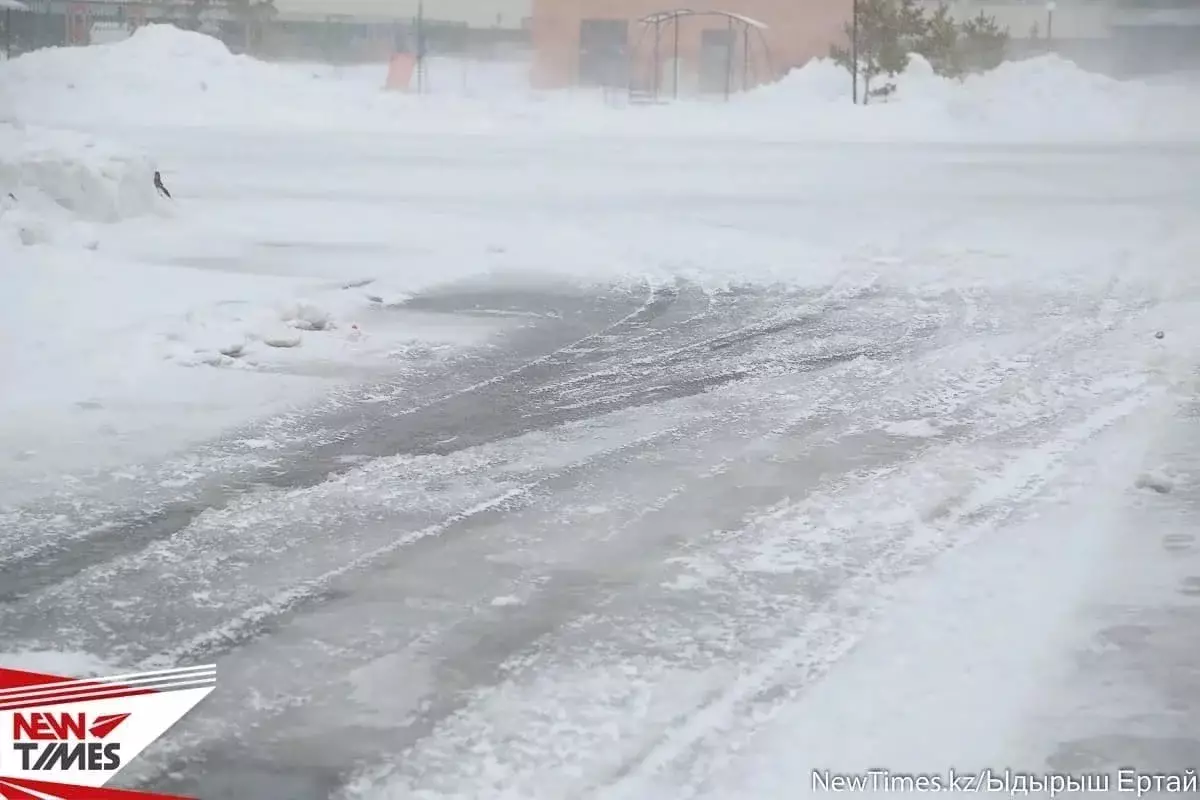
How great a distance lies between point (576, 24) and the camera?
48.9 m

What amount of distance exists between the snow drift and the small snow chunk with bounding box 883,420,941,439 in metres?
24.6

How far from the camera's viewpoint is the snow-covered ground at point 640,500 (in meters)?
3.86

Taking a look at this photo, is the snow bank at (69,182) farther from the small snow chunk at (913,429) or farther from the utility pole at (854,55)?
the utility pole at (854,55)

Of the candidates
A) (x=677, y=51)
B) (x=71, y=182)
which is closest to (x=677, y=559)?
(x=71, y=182)

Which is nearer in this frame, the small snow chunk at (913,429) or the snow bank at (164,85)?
the small snow chunk at (913,429)

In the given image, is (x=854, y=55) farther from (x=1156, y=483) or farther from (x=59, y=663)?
(x=59, y=663)

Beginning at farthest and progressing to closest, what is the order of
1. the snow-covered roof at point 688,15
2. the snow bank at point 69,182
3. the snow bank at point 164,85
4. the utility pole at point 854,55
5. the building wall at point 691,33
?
the building wall at point 691,33, the snow-covered roof at point 688,15, the utility pole at point 854,55, the snow bank at point 164,85, the snow bank at point 69,182

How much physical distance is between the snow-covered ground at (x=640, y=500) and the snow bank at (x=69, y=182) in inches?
1.7

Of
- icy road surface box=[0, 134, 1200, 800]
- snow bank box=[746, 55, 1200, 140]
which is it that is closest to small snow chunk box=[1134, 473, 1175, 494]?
icy road surface box=[0, 134, 1200, 800]

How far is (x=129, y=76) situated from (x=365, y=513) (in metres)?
40.4

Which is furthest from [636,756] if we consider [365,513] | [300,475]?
[300,475]

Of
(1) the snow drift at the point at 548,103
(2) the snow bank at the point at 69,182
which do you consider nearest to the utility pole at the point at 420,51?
(1) the snow drift at the point at 548,103

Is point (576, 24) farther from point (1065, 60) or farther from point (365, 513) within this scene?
point (365, 513)

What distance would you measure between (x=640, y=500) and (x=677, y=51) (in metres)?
41.6
